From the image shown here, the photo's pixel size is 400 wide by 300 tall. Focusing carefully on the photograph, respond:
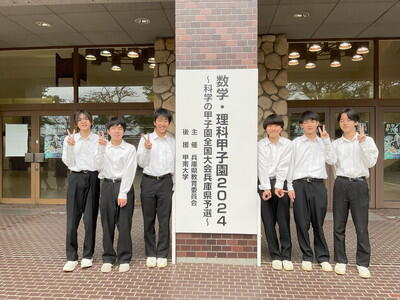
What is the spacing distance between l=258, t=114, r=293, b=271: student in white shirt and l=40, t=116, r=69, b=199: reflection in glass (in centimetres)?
600

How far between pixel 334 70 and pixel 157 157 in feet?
18.4

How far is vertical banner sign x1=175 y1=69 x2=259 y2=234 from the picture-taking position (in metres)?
4.67

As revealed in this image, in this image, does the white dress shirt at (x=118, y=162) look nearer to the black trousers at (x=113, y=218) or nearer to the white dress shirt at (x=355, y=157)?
the black trousers at (x=113, y=218)

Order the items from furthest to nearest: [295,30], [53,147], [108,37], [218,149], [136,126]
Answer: [53,147] → [136,126] → [108,37] → [295,30] → [218,149]

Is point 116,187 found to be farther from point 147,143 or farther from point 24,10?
point 24,10

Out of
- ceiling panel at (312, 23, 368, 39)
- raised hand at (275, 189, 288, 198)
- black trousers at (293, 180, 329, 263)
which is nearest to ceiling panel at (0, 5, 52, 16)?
raised hand at (275, 189, 288, 198)

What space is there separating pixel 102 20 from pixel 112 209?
408 cm

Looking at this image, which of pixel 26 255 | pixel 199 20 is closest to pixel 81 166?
pixel 26 255

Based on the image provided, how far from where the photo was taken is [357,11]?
267 inches

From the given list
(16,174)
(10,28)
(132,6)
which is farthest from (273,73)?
(16,174)

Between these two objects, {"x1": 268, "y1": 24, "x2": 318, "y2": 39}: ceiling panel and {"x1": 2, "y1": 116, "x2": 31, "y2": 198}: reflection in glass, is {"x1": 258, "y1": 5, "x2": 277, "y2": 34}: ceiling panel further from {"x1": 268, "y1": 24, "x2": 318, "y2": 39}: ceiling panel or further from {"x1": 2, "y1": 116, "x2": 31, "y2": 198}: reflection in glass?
{"x1": 2, "y1": 116, "x2": 31, "y2": 198}: reflection in glass

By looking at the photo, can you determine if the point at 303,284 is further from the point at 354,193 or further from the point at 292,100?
the point at 292,100

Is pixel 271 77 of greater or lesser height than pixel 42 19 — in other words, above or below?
below

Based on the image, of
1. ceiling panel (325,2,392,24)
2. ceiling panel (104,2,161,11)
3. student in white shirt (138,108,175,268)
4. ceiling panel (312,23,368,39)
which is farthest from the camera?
ceiling panel (312,23,368,39)
